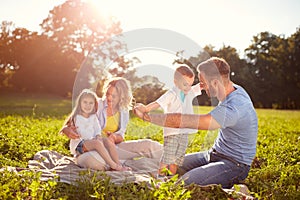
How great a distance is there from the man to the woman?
2.19ft

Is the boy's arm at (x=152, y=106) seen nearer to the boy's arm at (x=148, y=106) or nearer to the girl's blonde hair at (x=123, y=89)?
the boy's arm at (x=148, y=106)

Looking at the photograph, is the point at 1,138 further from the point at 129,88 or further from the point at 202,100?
the point at 202,100

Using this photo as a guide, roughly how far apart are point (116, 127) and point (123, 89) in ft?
2.85

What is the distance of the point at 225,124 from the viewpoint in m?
4.05

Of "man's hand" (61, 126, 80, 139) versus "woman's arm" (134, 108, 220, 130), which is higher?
"woman's arm" (134, 108, 220, 130)

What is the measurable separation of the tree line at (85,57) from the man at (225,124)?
27 cm

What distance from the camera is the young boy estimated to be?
4.05 meters

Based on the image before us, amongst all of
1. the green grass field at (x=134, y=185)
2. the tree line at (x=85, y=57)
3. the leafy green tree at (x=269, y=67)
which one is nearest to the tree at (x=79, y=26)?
the tree line at (x=85, y=57)

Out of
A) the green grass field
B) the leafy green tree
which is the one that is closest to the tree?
the green grass field

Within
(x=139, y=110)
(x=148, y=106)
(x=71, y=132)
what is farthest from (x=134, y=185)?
(x=71, y=132)

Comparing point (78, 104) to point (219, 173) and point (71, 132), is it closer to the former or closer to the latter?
point (71, 132)

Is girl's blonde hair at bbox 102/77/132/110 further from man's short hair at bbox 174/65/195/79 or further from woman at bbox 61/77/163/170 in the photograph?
man's short hair at bbox 174/65/195/79

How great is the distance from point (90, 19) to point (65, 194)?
16932 millimetres

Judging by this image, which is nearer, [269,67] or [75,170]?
[75,170]
